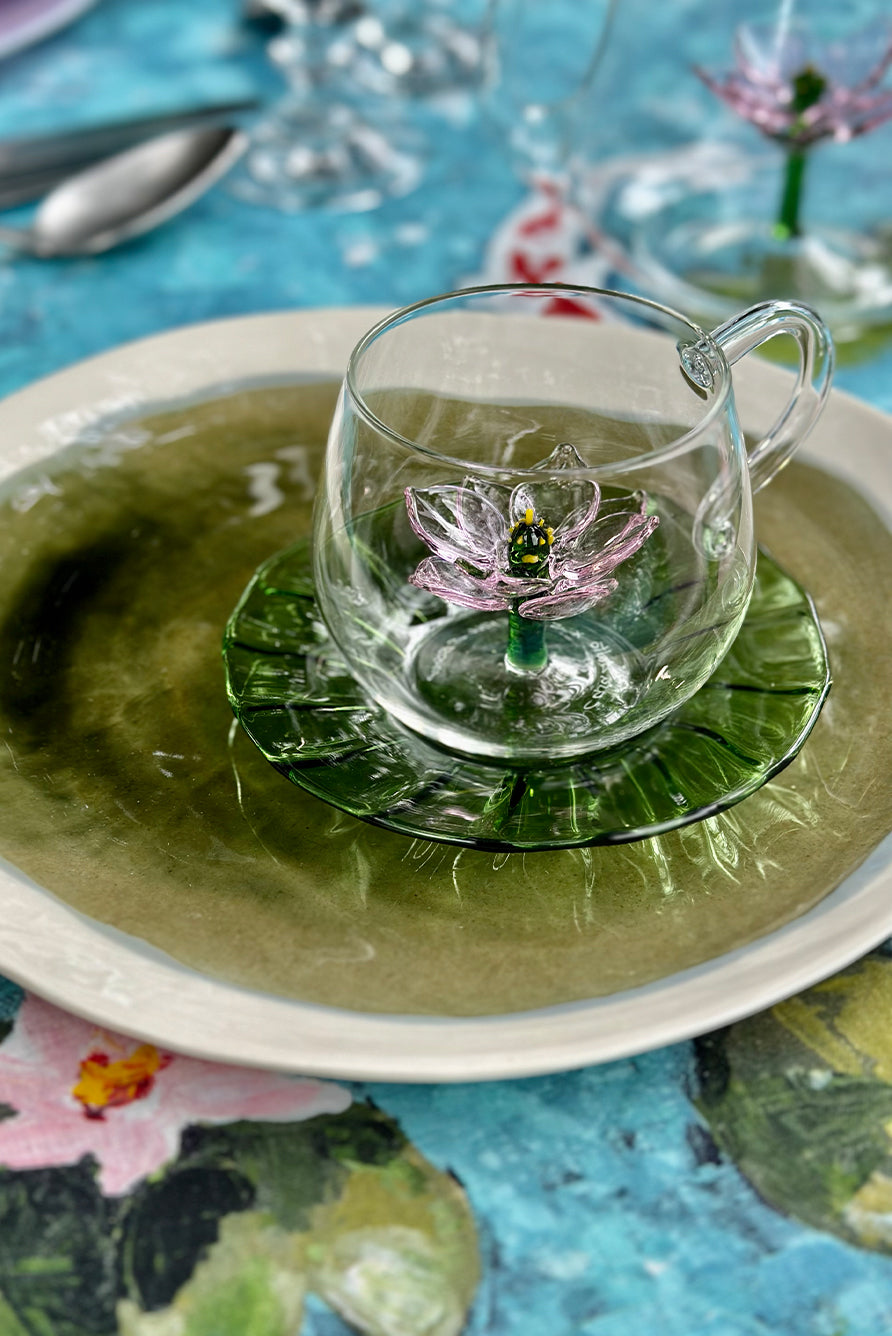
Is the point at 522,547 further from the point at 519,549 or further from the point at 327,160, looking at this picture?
the point at 327,160

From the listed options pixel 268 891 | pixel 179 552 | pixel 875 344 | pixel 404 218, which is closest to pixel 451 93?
pixel 404 218

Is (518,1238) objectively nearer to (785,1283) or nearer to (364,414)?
(785,1283)

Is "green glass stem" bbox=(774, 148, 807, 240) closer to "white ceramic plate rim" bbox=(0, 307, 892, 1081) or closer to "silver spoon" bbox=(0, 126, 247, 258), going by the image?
"silver spoon" bbox=(0, 126, 247, 258)

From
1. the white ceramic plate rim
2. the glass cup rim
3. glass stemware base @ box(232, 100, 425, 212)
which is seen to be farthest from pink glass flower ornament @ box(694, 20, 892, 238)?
the white ceramic plate rim

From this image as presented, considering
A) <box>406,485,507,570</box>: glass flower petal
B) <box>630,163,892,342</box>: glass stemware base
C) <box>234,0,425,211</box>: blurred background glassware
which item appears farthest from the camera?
<box>234,0,425,211</box>: blurred background glassware

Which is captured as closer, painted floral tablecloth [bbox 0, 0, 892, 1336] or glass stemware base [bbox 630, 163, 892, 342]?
painted floral tablecloth [bbox 0, 0, 892, 1336]

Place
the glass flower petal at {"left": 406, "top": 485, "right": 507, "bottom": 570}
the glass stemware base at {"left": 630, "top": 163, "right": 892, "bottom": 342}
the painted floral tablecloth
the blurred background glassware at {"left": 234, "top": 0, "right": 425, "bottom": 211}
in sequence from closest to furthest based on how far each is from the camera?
the painted floral tablecloth → the glass flower petal at {"left": 406, "top": 485, "right": 507, "bottom": 570} → the glass stemware base at {"left": 630, "top": 163, "right": 892, "bottom": 342} → the blurred background glassware at {"left": 234, "top": 0, "right": 425, "bottom": 211}

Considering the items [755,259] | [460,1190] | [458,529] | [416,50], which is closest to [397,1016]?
[460,1190]
